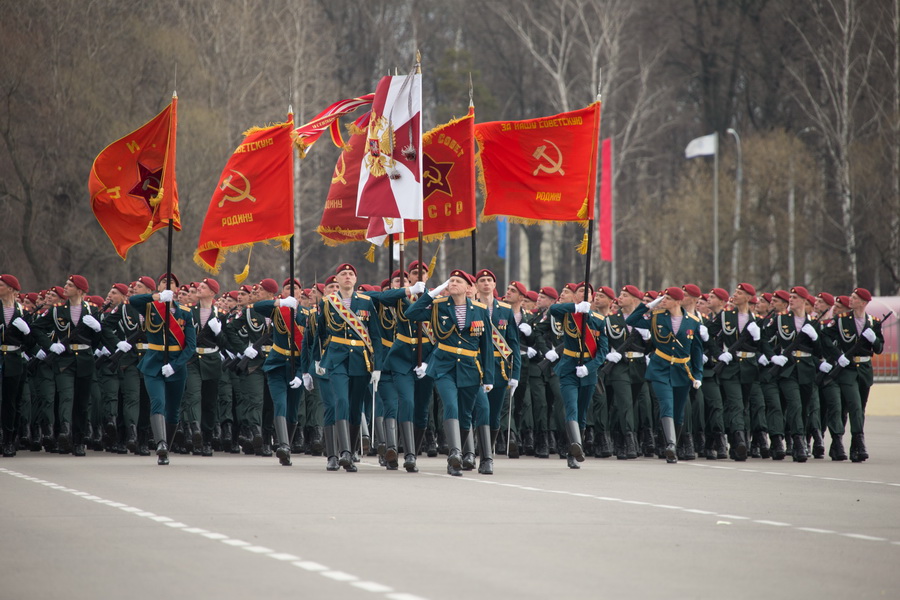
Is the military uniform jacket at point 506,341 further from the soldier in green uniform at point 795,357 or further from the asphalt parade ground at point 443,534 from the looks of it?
the soldier in green uniform at point 795,357

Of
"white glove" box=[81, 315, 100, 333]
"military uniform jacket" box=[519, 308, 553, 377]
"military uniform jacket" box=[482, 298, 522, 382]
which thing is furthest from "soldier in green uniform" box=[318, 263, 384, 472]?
"white glove" box=[81, 315, 100, 333]

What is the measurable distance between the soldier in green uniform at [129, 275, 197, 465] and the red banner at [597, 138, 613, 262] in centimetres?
3094

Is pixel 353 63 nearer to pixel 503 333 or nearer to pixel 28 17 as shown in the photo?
pixel 28 17

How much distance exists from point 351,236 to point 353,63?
38975 mm

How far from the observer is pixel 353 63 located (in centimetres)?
5500

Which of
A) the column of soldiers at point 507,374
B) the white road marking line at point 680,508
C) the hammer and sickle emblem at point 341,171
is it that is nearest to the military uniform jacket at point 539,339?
the column of soldiers at point 507,374

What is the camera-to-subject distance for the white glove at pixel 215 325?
16.8 meters

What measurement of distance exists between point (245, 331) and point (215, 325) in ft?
1.28

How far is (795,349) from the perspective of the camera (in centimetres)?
1641

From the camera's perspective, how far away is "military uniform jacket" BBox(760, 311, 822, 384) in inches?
645

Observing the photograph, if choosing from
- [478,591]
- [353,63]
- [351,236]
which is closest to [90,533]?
[478,591]

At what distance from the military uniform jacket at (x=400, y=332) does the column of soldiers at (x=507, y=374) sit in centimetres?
74

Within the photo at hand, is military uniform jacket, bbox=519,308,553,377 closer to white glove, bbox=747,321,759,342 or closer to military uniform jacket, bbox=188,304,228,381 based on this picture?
white glove, bbox=747,321,759,342

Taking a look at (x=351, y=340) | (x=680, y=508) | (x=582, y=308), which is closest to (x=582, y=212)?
(x=582, y=308)
